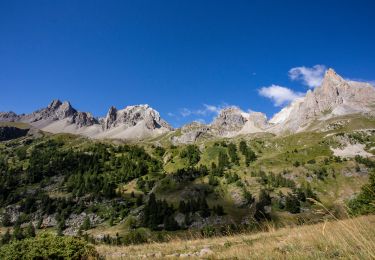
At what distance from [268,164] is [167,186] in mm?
61310

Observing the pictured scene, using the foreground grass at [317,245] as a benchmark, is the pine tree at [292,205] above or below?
below

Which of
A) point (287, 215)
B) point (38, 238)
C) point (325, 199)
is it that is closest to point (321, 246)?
point (38, 238)

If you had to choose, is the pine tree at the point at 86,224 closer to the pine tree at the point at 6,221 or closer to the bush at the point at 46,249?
the pine tree at the point at 6,221

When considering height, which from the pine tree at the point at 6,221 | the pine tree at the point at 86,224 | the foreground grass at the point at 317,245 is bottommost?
the pine tree at the point at 86,224

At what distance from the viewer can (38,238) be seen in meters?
13.5

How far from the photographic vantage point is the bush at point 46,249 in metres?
12.6

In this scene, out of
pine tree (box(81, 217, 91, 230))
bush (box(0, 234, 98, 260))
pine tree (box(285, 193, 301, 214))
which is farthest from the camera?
pine tree (box(81, 217, 91, 230))

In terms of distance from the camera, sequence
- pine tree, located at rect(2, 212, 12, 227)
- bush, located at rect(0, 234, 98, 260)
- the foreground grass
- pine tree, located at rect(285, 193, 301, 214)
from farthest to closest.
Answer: pine tree, located at rect(2, 212, 12, 227)
pine tree, located at rect(285, 193, 301, 214)
bush, located at rect(0, 234, 98, 260)
the foreground grass

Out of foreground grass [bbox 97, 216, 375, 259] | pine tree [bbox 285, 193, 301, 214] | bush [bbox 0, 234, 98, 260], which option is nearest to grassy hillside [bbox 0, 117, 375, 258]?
pine tree [bbox 285, 193, 301, 214]

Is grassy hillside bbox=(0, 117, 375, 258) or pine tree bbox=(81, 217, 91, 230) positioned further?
pine tree bbox=(81, 217, 91, 230)

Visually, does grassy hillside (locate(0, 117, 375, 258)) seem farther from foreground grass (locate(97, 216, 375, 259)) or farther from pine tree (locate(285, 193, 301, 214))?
foreground grass (locate(97, 216, 375, 259))

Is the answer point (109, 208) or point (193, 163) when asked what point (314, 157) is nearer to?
point (193, 163)

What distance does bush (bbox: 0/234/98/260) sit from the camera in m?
12.6

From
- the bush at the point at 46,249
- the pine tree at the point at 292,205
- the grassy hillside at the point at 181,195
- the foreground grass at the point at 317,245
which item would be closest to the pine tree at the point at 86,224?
the grassy hillside at the point at 181,195
